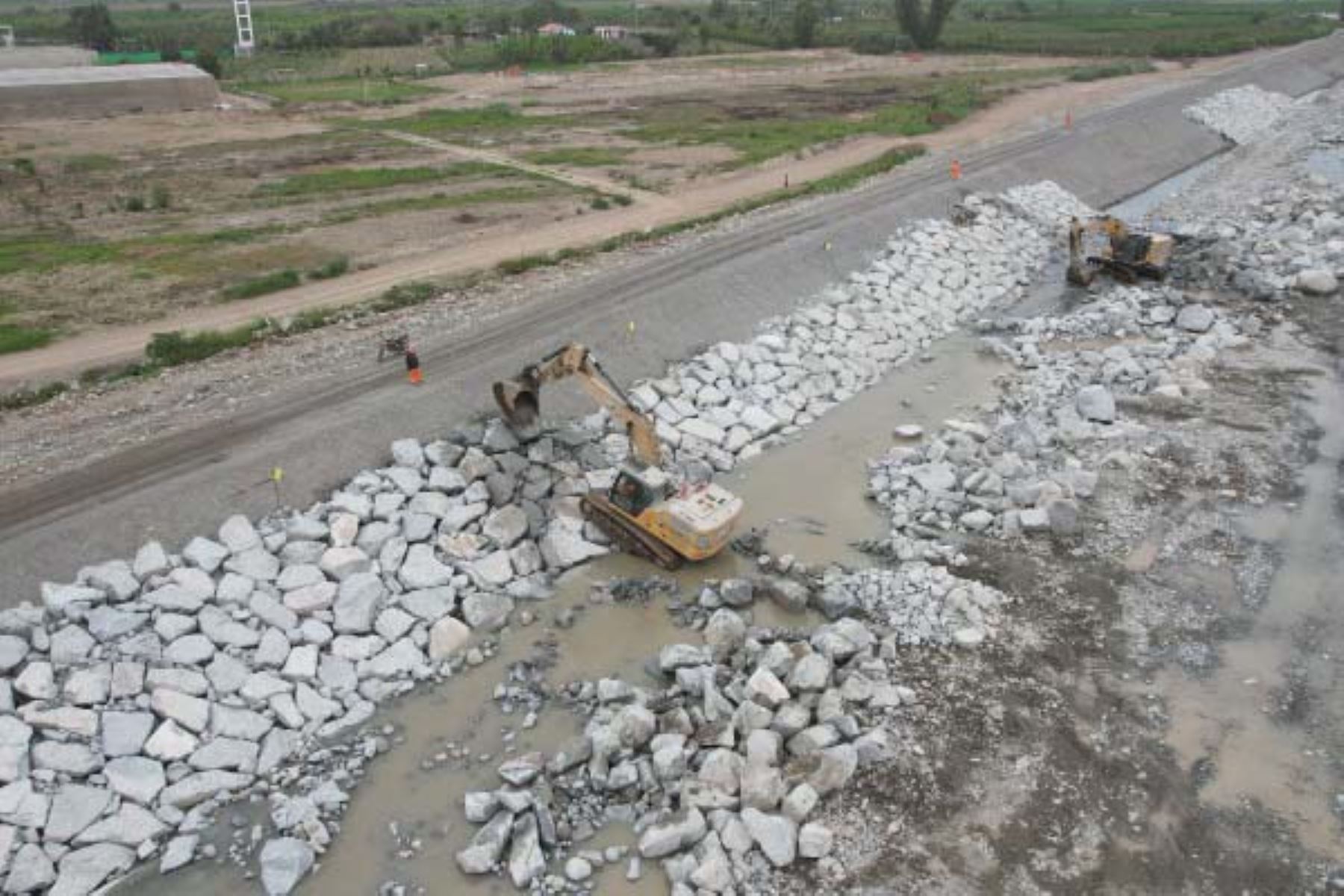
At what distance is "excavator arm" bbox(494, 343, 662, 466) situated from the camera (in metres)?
17.5

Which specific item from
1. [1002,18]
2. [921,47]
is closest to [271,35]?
[921,47]

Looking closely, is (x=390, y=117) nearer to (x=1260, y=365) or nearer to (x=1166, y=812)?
(x=1260, y=365)

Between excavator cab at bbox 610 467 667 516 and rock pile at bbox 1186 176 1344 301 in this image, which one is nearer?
excavator cab at bbox 610 467 667 516

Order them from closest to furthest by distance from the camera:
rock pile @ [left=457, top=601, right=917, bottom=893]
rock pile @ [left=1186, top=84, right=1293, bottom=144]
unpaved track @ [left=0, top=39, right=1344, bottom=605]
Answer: rock pile @ [left=457, top=601, right=917, bottom=893] → unpaved track @ [left=0, top=39, right=1344, bottom=605] → rock pile @ [left=1186, top=84, right=1293, bottom=144]

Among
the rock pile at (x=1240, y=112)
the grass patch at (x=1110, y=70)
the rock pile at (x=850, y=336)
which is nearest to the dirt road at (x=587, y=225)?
the rock pile at (x=1240, y=112)

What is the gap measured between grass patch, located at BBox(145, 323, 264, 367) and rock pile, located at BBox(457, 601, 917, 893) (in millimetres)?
13743

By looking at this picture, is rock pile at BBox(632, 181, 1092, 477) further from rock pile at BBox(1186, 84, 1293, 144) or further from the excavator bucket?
rock pile at BBox(1186, 84, 1293, 144)

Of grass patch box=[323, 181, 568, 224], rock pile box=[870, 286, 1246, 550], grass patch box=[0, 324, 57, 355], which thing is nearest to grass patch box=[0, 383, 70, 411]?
grass patch box=[0, 324, 57, 355]

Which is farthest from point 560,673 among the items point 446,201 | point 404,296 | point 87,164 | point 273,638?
point 87,164

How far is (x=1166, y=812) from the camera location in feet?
41.2

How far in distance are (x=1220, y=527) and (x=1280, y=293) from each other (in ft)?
52.8

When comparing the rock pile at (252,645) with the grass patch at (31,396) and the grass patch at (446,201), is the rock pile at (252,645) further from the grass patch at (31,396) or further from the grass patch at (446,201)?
the grass patch at (446,201)

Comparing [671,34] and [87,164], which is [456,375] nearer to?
[87,164]

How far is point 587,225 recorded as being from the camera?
113 feet
